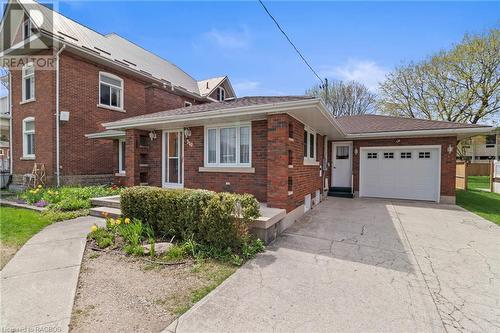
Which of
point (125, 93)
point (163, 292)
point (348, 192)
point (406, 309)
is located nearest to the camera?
point (406, 309)

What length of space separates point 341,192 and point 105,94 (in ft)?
41.6

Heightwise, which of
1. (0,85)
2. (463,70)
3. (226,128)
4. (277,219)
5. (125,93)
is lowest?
(277,219)

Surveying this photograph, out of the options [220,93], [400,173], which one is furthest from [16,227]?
[220,93]

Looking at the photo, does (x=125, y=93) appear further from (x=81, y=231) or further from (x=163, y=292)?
(x=163, y=292)

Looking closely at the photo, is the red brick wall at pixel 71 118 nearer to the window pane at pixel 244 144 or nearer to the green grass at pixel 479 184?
the window pane at pixel 244 144


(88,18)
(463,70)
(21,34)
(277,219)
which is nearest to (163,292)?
(277,219)

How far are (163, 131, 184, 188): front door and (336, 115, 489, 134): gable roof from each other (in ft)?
19.7

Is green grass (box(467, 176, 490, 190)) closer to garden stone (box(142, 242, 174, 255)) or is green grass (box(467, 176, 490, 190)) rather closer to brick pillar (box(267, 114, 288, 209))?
brick pillar (box(267, 114, 288, 209))

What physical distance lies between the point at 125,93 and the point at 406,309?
14.5 m

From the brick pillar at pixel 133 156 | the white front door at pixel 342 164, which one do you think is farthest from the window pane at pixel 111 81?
the white front door at pixel 342 164

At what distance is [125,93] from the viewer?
1326cm

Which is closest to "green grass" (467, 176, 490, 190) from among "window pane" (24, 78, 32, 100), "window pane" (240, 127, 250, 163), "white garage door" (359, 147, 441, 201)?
"white garage door" (359, 147, 441, 201)

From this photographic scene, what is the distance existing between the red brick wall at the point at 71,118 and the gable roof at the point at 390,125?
11024 millimetres

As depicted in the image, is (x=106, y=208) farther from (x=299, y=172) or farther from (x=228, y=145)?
(x=299, y=172)
